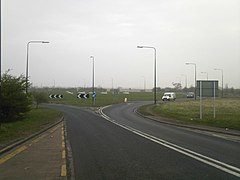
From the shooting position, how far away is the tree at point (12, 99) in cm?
2800

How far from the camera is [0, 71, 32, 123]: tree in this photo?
91.9ft

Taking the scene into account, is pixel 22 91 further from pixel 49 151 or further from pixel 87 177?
pixel 87 177

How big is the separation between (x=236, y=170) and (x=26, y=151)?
7302mm

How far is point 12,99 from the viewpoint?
28188 millimetres

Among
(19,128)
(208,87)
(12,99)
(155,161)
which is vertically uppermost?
(208,87)

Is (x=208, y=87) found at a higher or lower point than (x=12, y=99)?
higher

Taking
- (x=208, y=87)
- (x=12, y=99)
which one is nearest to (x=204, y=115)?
(x=208, y=87)

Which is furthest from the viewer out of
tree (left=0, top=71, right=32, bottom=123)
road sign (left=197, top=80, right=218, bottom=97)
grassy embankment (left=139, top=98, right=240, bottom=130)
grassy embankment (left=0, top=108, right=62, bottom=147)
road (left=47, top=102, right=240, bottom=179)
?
road sign (left=197, top=80, right=218, bottom=97)

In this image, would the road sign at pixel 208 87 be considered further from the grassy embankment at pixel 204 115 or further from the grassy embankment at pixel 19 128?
the grassy embankment at pixel 19 128

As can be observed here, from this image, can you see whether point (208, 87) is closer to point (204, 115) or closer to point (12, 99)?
point (204, 115)

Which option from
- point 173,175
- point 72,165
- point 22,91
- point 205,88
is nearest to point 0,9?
point 72,165

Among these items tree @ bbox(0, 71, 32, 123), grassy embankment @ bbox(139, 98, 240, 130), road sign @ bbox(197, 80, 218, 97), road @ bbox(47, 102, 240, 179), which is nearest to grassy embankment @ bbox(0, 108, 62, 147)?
tree @ bbox(0, 71, 32, 123)

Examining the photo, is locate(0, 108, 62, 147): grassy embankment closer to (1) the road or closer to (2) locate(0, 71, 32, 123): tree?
(2) locate(0, 71, 32, 123): tree

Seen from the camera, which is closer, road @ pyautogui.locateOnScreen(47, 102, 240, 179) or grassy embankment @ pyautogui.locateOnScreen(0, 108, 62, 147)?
road @ pyautogui.locateOnScreen(47, 102, 240, 179)
